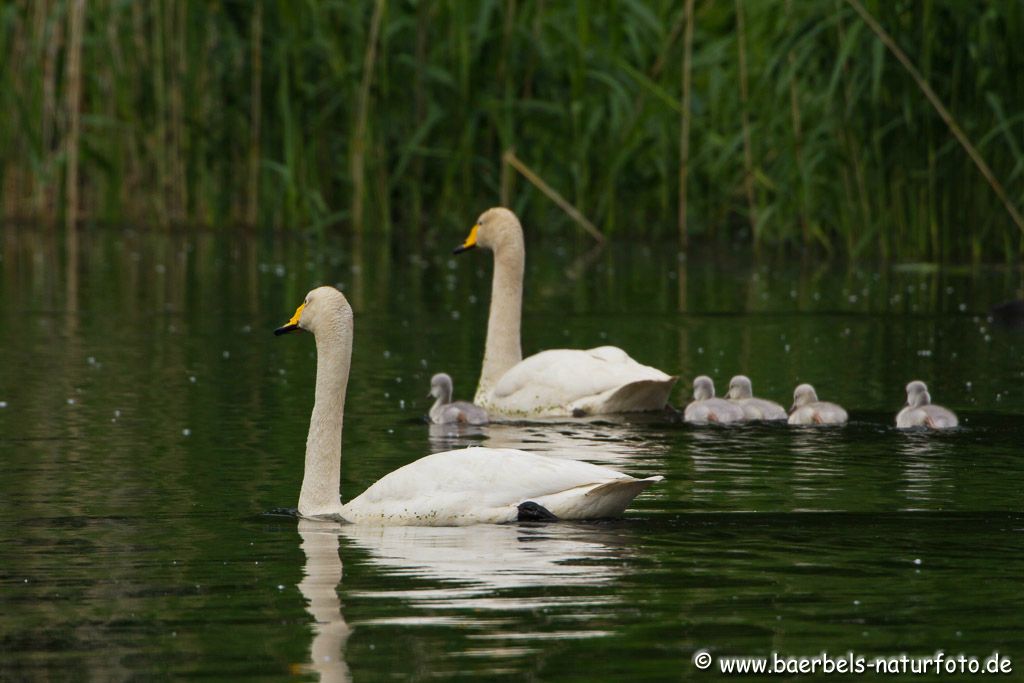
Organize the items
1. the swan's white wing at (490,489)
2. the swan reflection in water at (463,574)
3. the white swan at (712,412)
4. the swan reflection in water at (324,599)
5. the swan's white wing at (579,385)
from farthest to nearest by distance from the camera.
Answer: the swan's white wing at (579,385)
the white swan at (712,412)
the swan's white wing at (490,489)
the swan reflection in water at (463,574)
the swan reflection in water at (324,599)

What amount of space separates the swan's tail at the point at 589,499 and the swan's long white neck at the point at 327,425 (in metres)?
0.98

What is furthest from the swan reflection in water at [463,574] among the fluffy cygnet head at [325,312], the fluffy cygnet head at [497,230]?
the fluffy cygnet head at [497,230]

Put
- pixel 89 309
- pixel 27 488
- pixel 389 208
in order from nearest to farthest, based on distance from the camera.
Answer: pixel 27 488 → pixel 89 309 → pixel 389 208

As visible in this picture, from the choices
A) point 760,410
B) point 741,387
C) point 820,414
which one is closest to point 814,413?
point 820,414

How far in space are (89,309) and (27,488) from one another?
30.9 ft

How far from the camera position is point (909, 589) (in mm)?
7082

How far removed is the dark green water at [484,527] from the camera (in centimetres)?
Answer: 644

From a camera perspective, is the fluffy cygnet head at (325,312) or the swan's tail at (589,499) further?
the fluffy cygnet head at (325,312)

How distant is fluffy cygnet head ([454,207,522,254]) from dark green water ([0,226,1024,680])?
0.95 meters

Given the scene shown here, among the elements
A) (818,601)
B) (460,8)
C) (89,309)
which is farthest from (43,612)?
(460,8)

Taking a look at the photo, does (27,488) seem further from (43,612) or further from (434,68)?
(434,68)

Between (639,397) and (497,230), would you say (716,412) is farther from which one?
(497,230)

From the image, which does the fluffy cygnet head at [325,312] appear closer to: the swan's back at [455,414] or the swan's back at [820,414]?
the swan's back at [455,414]

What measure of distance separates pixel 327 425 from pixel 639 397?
3607 mm
